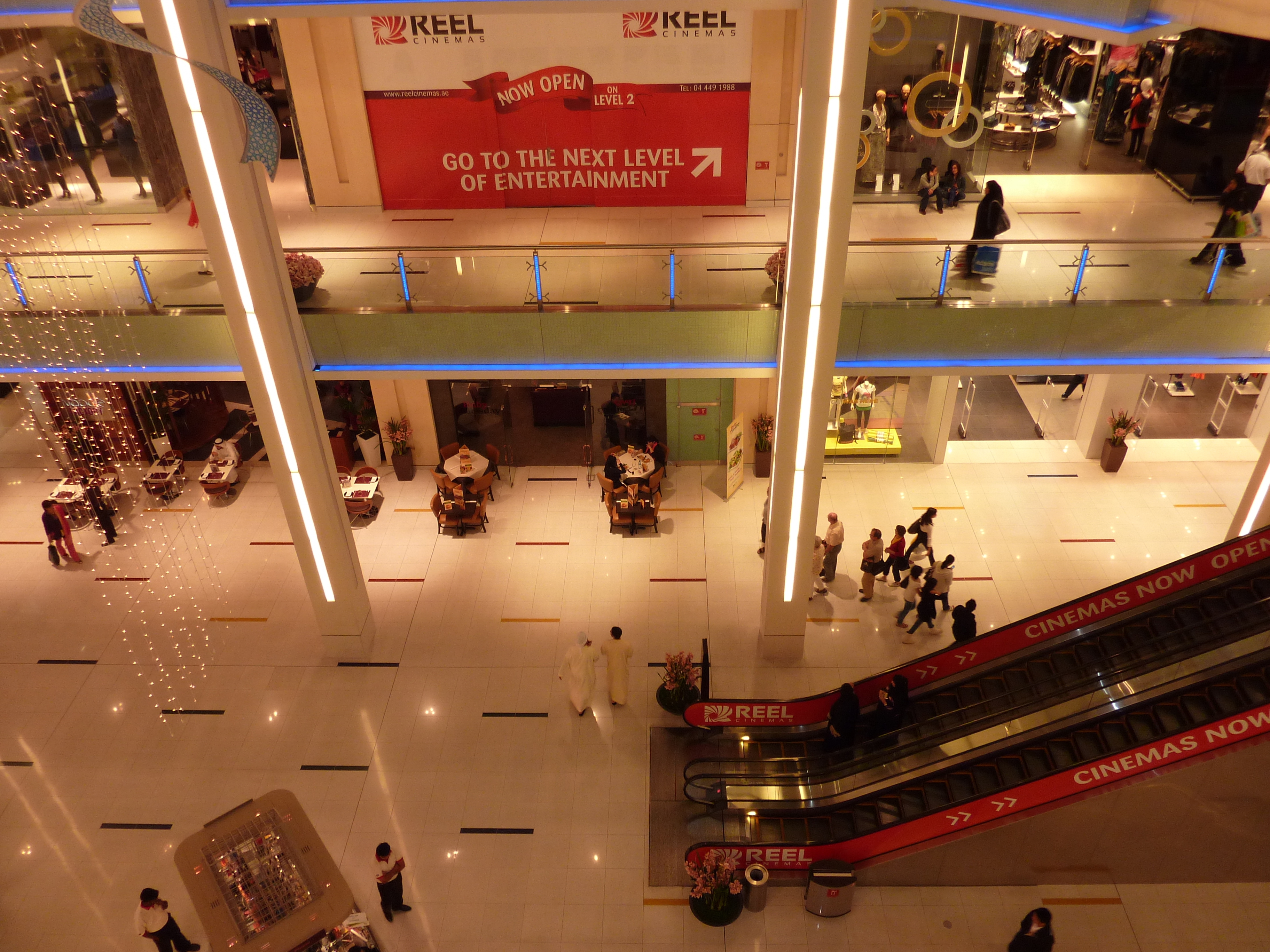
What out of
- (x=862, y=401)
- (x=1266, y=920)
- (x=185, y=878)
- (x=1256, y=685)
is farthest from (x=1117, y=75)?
(x=185, y=878)

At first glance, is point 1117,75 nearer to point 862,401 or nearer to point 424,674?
point 862,401

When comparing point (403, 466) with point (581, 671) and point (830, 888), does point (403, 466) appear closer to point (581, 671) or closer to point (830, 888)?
point (581, 671)

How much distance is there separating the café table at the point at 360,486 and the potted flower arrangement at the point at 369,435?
886mm

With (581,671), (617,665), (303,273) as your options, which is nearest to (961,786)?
(617,665)

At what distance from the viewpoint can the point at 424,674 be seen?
11461 millimetres

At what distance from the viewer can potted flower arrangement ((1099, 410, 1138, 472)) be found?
14.4m

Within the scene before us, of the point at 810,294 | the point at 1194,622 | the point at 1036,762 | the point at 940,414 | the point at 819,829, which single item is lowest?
the point at 819,829

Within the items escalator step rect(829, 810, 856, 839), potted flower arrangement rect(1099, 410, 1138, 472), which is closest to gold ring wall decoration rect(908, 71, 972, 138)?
potted flower arrangement rect(1099, 410, 1138, 472)

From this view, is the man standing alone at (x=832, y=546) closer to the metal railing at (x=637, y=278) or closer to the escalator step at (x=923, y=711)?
the escalator step at (x=923, y=711)

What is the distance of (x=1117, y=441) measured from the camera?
1440 cm

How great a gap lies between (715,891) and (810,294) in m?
5.65

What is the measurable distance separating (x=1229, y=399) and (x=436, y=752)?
13.7m

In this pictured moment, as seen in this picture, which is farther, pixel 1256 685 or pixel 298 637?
pixel 298 637

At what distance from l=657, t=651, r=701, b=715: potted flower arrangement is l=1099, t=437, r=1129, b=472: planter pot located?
8.00 metres
